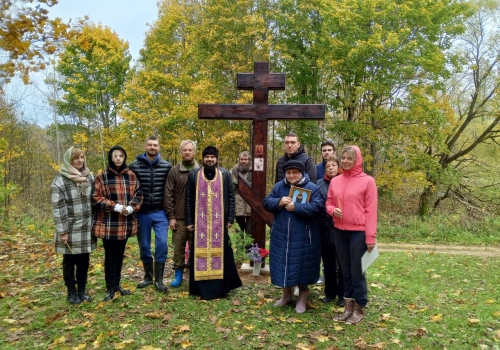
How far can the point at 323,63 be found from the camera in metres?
17.2

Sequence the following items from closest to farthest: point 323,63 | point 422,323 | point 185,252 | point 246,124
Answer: point 422,323
point 185,252
point 323,63
point 246,124

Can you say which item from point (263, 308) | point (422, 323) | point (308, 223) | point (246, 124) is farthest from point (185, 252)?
point (246, 124)

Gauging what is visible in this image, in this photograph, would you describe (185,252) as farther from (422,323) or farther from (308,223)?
(422,323)

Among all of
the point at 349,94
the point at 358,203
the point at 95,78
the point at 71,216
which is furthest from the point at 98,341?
the point at 95,78

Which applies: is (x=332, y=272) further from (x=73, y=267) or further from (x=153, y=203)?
(x=73, y=267)

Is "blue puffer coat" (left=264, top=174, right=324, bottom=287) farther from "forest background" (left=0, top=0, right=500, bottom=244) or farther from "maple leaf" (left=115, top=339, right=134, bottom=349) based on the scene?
"forest background" (left=0, top=0, right=500, bottom=244)

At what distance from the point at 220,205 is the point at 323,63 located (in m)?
13.8

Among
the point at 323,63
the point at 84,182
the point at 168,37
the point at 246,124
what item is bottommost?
the point at 84,182

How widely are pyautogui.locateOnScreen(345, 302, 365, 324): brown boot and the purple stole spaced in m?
1.73

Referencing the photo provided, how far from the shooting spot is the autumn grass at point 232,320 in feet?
12.9

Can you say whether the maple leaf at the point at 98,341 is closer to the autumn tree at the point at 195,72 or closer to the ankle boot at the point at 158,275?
the ankle boot at the point at 158,275

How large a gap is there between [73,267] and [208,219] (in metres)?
1.84

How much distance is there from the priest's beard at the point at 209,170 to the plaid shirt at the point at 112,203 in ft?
3.18

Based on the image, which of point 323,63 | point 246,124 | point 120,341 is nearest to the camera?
point 120,341
